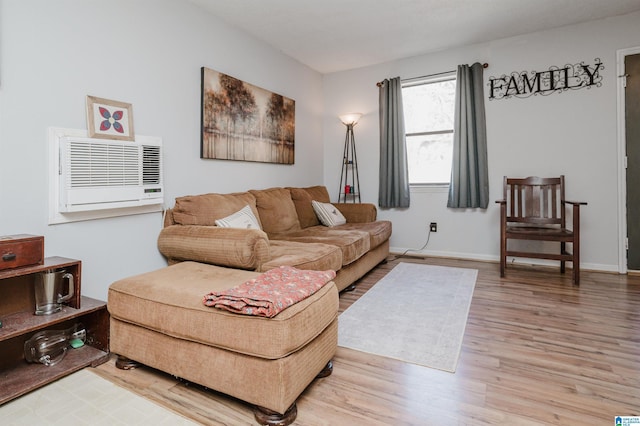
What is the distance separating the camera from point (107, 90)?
224 cm

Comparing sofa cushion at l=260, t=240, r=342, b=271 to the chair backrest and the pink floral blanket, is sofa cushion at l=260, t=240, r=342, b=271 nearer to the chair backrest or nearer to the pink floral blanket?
the pink floral blanket

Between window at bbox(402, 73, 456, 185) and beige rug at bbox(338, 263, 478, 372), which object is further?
window at bbox(402, 73, 456, 185)

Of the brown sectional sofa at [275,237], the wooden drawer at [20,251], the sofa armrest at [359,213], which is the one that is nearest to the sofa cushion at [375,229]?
the brown sectional sofa at [275,237]

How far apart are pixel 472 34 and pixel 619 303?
2879 millimetres

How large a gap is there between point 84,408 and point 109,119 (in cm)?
166

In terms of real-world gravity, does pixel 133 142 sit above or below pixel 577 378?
above

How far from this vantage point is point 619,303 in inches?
103

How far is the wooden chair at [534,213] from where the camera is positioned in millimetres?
3229

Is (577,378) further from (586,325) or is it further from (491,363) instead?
(586,325)

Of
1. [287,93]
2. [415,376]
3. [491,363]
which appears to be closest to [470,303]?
[491,363]

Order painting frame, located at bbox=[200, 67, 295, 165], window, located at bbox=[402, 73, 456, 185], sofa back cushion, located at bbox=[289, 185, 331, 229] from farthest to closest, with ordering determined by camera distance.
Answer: window, located at bbox=[402, 73, 456, 185] < sofa back cushion, located at bbox=[289, 185, 331, 229] < painting frame, located at bbox=[200, 67, 295, 165]

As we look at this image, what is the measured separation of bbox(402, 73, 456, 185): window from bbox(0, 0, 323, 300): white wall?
6.83 feet

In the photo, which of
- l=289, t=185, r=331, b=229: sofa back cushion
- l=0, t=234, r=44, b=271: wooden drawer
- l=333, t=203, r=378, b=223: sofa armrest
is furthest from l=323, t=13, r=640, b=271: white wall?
l=0, t=234, r=44, b=271: wooden drawer

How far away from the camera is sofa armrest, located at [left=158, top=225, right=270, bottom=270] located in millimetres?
2068
